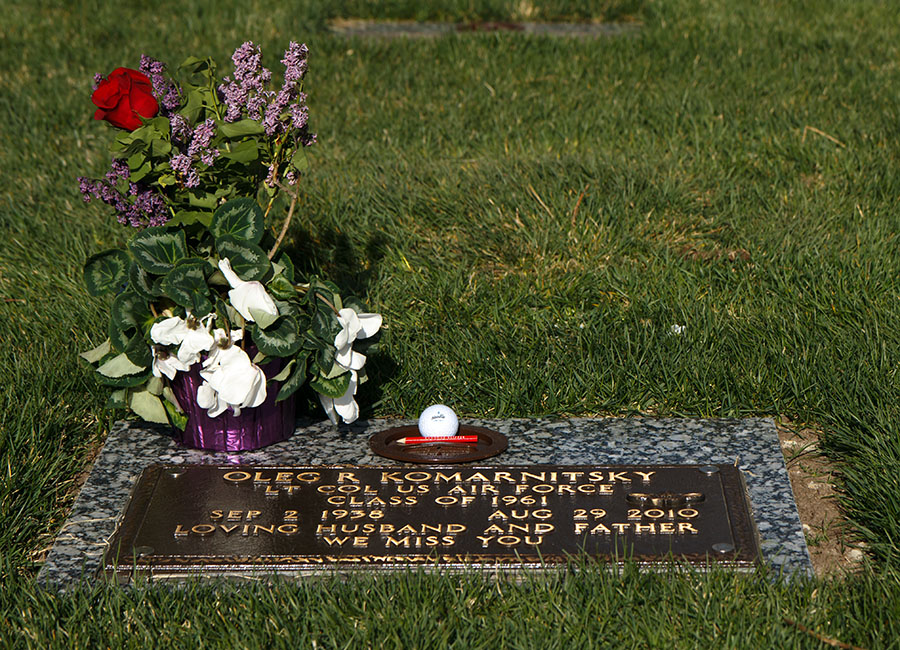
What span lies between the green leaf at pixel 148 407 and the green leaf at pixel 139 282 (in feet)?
0.99

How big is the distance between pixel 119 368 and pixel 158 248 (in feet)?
1.19

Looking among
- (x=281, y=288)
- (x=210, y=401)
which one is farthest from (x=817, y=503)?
(x=210, y=401)

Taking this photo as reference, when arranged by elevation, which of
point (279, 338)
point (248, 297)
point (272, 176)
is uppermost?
point (272, 176)

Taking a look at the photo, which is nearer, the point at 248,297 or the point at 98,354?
the point at 248,297

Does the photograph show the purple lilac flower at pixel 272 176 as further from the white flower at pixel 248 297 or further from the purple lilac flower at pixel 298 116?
the white flower at pixel 248 297

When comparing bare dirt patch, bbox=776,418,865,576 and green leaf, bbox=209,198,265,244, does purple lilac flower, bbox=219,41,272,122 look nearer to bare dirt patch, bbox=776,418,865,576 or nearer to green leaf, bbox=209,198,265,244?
green leaf, bbox=209,198,265,244

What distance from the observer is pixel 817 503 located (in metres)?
2.94

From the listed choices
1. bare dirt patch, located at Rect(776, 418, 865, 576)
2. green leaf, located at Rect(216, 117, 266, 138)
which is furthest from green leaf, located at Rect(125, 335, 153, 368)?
bare dirt patch, located at Rect(776, 418, 865, 576)

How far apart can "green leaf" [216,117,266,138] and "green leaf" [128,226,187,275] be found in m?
0.30

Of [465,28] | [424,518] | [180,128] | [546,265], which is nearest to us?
[424,518]

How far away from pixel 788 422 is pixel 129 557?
1.93 metres

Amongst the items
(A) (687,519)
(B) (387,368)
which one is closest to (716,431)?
(A) (687,519)

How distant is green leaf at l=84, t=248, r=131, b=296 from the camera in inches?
120

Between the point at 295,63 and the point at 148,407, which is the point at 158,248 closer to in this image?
the point at 148,407
